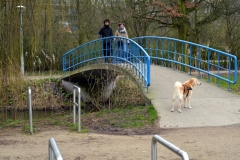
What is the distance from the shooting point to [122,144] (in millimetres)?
6598

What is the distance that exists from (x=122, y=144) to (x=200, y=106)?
332 centimetres

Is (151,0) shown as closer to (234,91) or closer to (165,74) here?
(165,74)

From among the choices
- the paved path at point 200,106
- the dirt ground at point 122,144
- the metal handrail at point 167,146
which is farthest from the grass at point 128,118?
the metal handrail at point 167,146

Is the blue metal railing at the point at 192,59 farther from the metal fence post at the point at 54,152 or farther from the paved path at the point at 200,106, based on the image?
the metal fence post at the point at 54,152

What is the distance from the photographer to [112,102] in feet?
38.1

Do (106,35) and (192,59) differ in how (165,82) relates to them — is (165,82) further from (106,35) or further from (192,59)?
(192,59)

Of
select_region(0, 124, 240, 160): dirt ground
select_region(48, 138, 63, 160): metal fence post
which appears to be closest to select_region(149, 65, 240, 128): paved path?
select_region(0, 124, 240, 160): dirt ground

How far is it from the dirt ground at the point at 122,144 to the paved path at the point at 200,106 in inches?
17.0

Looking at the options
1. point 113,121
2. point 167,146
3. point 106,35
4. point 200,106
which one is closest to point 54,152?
point 167,146

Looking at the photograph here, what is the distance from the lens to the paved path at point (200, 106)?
8.14m

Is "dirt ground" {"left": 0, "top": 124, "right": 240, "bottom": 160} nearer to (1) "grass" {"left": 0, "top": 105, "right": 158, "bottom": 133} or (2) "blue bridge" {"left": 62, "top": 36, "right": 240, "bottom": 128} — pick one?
(1) "grass" {"left": 0, "top": 105, "right": 158, "bottom": 133}

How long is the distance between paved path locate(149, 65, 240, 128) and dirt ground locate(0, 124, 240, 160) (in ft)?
1.41

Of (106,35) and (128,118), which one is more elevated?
(106,35)

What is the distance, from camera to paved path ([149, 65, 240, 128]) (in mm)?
8141
